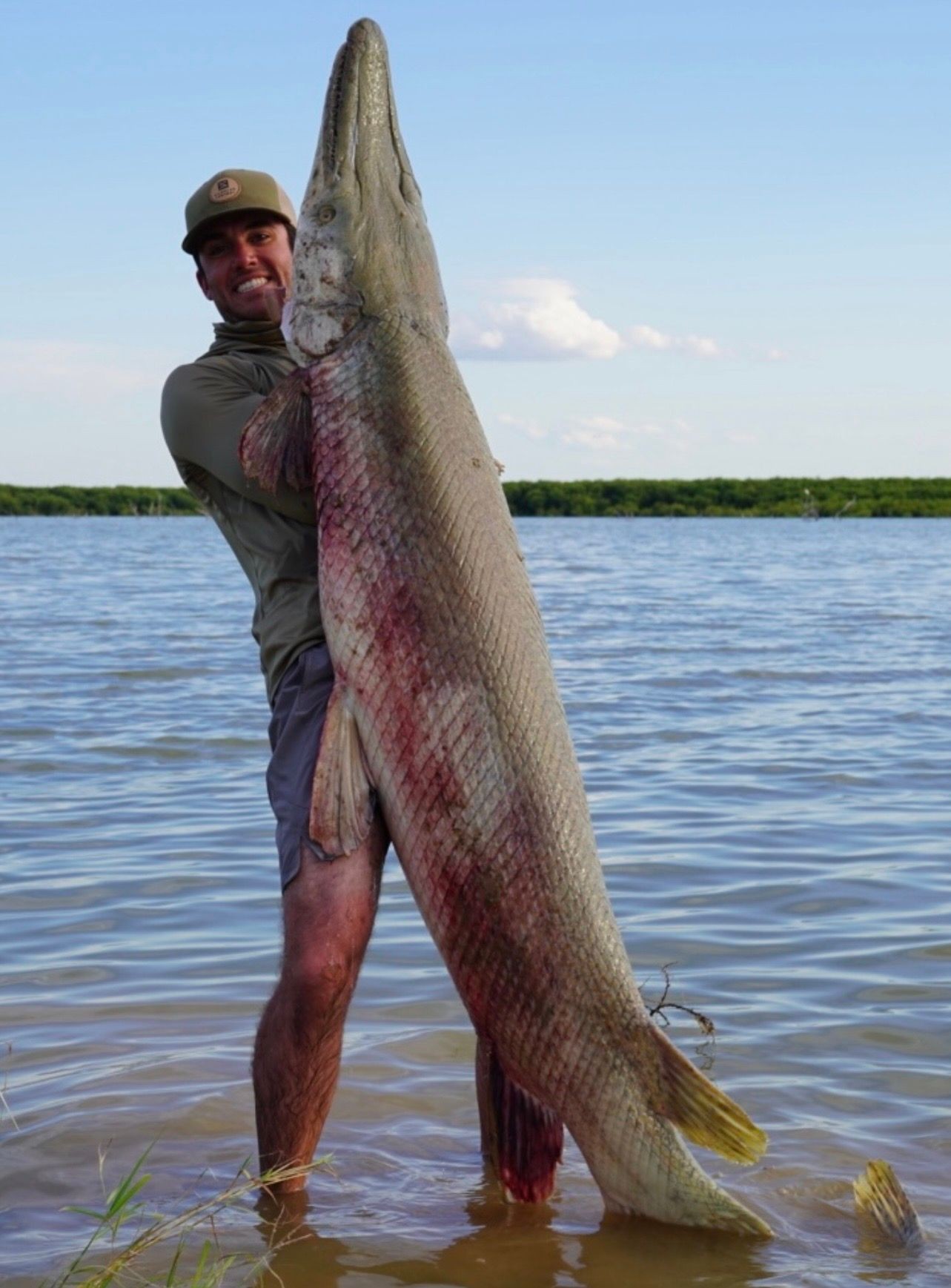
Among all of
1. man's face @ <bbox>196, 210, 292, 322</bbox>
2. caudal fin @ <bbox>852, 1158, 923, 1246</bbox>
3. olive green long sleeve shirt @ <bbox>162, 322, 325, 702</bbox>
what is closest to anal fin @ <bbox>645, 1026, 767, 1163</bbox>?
caudal fin @ <bbox>852, 1158, 923, 1246</bbox>

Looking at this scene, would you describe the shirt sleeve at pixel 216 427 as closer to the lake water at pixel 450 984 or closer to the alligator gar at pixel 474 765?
the alligator gar at pixel 474 765

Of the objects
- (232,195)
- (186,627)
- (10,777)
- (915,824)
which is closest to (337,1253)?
(232,195)

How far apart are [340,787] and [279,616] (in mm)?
516

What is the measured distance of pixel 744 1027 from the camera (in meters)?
5.58

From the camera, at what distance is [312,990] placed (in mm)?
3727

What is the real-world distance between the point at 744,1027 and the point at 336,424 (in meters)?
2.77

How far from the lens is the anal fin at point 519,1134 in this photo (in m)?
3.74

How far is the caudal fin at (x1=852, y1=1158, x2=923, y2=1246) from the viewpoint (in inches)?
152

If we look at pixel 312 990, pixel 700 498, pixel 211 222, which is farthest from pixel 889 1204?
pixel 700 498

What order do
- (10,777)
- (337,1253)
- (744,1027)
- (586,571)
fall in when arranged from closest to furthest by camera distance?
1. (337,1253)
2. (744,1027)
3. (10,777)
4. (586,571)

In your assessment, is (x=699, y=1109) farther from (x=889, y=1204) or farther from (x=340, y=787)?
(x=340, y=787)

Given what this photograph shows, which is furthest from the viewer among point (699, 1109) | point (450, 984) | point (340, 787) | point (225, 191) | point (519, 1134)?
point (450, 984)

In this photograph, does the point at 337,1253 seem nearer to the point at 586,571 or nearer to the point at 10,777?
the point at 10,777

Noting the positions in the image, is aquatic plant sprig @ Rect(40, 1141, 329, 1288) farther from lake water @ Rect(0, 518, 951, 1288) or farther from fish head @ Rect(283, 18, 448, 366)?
fish head @ Rect(283, 18, 448, 366)
